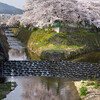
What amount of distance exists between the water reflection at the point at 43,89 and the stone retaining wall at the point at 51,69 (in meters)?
1.31

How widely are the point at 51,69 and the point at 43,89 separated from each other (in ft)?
15.8

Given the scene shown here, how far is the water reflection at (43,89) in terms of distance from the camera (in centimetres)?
1480

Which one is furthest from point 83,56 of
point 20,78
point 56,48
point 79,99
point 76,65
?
point 79,99

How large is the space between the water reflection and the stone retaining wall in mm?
1312

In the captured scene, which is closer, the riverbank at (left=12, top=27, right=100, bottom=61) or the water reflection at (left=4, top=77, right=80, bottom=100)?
the water reflection at (left=4, top=77, right=80, bottom=100)

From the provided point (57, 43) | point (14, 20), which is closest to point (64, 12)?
point (57, 43)

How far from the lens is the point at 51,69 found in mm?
21141

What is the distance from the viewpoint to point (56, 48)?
2900 cm

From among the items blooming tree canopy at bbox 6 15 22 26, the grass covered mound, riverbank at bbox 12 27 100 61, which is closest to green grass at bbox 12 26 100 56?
riverbank at bbox 12 27 100 61

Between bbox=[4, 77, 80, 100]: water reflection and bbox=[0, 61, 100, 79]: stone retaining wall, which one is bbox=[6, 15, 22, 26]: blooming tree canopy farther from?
bbox=[4, 77, 80, 100]: water reflection

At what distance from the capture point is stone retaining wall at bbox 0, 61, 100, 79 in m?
20.4

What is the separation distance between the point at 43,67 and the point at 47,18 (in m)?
14.1

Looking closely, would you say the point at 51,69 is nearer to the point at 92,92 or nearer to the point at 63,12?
the point at 92,92

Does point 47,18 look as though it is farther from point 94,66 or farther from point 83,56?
point 94,66
